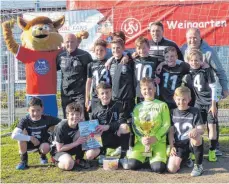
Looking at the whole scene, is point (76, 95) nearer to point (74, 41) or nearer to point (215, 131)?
point (74, 41)

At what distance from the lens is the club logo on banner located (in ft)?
29.4

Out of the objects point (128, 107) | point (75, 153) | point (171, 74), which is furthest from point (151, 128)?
point (75, 153)

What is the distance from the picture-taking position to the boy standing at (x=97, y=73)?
20.5 ft

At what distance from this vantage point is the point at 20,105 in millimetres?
9969

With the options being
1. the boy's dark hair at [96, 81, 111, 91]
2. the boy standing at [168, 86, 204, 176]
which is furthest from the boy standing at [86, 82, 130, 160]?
the boy standing at [168, 86, 204, 176]

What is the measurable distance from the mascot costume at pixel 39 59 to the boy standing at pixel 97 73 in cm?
79

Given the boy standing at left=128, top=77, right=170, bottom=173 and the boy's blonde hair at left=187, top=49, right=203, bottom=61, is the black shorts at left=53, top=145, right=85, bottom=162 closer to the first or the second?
the boy standing at left=128, top=77, right=170, bottom=173

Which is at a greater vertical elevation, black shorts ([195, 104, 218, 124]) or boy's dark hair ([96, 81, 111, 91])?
boy's dark hair ([96, 81, 111, 91])

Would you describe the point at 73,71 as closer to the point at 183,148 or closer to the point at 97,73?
the point at 97,73

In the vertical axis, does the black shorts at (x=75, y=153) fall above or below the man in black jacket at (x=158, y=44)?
below

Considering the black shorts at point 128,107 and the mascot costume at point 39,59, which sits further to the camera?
the mascot costume at point 39,59

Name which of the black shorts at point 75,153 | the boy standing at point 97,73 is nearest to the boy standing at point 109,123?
the black shorts at point 75,153

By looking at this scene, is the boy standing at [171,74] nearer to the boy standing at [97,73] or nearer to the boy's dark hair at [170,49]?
the boy's dark hair at [170,49]

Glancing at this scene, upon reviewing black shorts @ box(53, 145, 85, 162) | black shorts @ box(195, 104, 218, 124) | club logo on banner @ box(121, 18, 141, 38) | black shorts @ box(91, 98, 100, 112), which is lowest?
black shorts @ box(53, 145, 85, 162)
